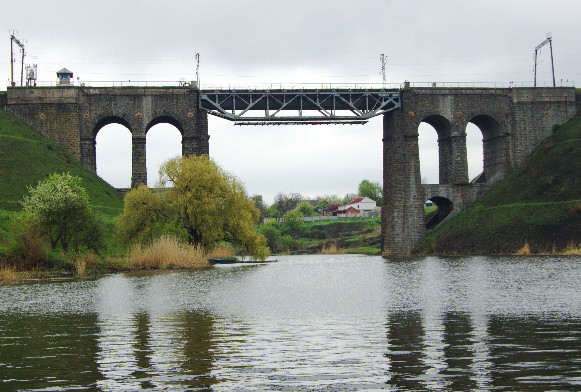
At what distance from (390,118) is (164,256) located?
4500 centimetres

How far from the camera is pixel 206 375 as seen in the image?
1602cm

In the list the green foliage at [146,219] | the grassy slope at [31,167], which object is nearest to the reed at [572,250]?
the green foliage at [146,219]

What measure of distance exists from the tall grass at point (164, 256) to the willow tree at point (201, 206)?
3761mm

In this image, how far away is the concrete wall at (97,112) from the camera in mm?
94188

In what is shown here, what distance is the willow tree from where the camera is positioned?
6912 centimetres

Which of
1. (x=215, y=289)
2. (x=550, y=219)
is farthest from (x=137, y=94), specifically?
(x=215, y=289)

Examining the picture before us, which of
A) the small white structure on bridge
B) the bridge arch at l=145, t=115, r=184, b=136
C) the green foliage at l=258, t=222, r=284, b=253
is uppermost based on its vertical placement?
the small white structure on bridge

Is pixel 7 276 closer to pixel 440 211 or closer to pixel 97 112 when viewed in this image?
pixel 97 112

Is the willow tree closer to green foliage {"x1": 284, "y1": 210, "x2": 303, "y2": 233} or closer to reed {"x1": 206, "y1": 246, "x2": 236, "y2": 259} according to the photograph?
reed {"x1": 206, "y1": 246, "x2": 236, "y2": 259}

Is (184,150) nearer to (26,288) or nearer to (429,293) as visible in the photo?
(26,288)

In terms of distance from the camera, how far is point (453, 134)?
98.2 metres

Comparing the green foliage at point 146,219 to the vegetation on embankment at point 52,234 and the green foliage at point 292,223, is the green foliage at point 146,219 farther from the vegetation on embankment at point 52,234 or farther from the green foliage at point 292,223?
the green foliage at point 292,223

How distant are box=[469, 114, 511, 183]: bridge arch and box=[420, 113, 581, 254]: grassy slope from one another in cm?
242

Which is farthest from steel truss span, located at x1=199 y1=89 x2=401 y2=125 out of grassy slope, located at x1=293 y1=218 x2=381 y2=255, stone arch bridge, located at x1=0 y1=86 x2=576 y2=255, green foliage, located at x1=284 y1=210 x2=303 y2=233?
green foliage, located at x1=284 y1=210 x2=303 y2=233
